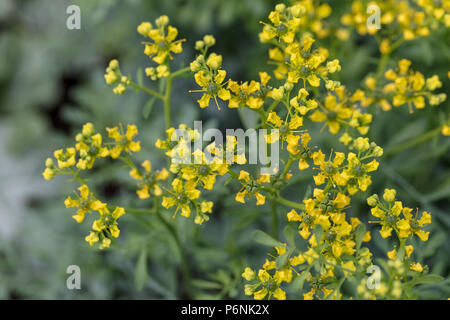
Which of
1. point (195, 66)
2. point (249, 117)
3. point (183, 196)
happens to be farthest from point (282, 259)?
point (195, 66)

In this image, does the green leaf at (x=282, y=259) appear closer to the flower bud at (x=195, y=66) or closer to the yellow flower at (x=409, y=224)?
the yellow flower at (x=409, y=224)

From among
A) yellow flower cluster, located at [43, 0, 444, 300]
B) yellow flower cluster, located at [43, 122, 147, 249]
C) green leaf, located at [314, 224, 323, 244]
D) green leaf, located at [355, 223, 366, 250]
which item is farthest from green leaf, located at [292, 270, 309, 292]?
yellow flower cluster, located at [43, 122, 147, 249]

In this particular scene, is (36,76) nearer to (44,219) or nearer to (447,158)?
(44,219)

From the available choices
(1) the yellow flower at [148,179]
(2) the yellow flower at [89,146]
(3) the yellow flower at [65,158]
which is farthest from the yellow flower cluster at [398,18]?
(3) the yellow flower at [65,158]

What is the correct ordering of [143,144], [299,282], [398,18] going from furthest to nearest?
[143,144]
[398,18]
[299,282]

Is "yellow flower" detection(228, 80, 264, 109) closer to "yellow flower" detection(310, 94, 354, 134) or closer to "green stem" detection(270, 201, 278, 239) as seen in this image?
"yellow flower" detection(310, 94, 354, 134)

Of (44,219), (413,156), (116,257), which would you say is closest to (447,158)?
(413,156)

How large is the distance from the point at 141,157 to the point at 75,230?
0.84 m

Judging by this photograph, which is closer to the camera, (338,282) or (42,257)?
(338,282)

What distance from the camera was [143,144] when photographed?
329 cm

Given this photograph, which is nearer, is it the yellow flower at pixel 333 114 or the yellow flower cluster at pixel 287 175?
the yellow flower cluster at pixel 287 175

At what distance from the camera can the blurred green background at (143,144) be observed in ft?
8.55

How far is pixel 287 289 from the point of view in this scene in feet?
7.82

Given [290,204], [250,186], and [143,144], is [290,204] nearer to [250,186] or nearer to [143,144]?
[250,186]
